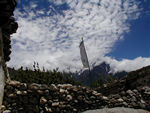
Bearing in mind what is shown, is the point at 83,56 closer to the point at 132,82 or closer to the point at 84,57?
the point at 84,57

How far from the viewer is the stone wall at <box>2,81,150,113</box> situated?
554cm

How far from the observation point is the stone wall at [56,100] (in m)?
5.54

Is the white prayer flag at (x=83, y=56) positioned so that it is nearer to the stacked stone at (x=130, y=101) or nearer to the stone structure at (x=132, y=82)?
the stone structure at (x=132, y=82)

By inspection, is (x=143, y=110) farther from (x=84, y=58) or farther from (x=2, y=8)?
(x=2, y=8)

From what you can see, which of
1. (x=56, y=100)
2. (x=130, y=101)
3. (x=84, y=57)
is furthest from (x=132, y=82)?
(x=56, y=100)

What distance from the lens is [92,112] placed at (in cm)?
549

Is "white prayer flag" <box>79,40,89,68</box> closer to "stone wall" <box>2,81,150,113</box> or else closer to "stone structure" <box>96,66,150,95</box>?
"stone structure" <box>96,66,150,95</box>

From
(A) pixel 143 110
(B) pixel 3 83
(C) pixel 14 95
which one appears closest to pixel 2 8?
(B) pixel 3 83

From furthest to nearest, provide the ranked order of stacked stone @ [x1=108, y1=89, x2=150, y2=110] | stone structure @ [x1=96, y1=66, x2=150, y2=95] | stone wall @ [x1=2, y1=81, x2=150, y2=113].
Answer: stone structure @ [x1=96, y1=66, x2=150, y2=95], stacked stone @ [x1=108, y1=89, x2=150, y2=110], stone wall @ [x1=2, y1=81, x2=150, y2=113]

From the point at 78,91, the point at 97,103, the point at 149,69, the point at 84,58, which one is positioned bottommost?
the point at 97,103

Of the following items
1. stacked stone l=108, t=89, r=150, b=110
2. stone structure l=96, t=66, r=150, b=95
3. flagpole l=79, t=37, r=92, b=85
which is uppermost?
flagpole l=79, t=37, r=92, b=85

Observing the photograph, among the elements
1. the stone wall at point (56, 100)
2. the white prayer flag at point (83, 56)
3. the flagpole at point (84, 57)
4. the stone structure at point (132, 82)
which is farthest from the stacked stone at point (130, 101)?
the white prayer flag at point (83, 56)

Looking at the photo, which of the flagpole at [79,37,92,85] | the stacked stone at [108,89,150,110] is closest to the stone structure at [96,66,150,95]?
the stacked stone at [108,89,150,110]

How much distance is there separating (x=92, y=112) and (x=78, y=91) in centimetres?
108
